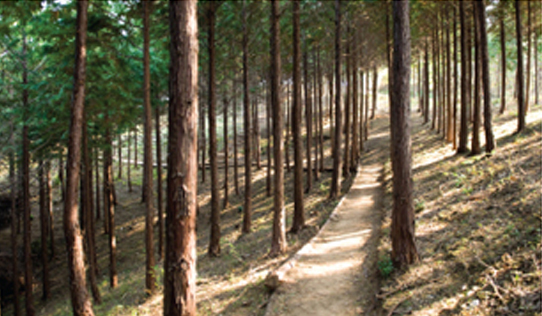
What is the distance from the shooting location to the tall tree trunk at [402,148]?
6965 mm

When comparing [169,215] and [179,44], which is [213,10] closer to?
[179,44]

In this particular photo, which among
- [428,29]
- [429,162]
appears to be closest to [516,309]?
[429,162]

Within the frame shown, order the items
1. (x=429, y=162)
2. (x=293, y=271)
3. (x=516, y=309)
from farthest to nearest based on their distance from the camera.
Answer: (x=429, y=162) < (x=293, y=271) < (x=516, y=309)

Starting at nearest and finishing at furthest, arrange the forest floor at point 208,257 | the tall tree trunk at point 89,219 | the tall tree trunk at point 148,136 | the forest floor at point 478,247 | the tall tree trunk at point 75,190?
the forest floor at point 478,247 < the tall tree trunk at point 75,190 < the forest floor at point 208,257 < the tall tree trunk at point 148,136 < the tall tree trunk at point 89,219

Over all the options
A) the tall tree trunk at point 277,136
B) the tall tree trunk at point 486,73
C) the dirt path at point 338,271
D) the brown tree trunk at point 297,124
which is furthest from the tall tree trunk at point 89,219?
the tall tree trunk at point 486,73

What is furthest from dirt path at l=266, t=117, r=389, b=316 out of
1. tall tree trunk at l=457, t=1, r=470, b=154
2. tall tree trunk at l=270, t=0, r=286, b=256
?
tall tree trunk at l=457, t=1, r=470, b=154

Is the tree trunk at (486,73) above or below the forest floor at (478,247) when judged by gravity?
above

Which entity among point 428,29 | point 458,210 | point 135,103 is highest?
point 428,29

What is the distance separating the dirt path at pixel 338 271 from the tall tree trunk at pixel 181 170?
3.40 meters

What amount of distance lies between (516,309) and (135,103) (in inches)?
563

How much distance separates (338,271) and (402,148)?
3401mm

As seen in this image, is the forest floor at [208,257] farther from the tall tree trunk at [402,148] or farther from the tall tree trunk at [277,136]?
the tall tree trunk at [402,148]

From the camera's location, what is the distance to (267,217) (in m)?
18.0

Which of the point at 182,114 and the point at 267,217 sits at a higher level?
the point at 182,114
